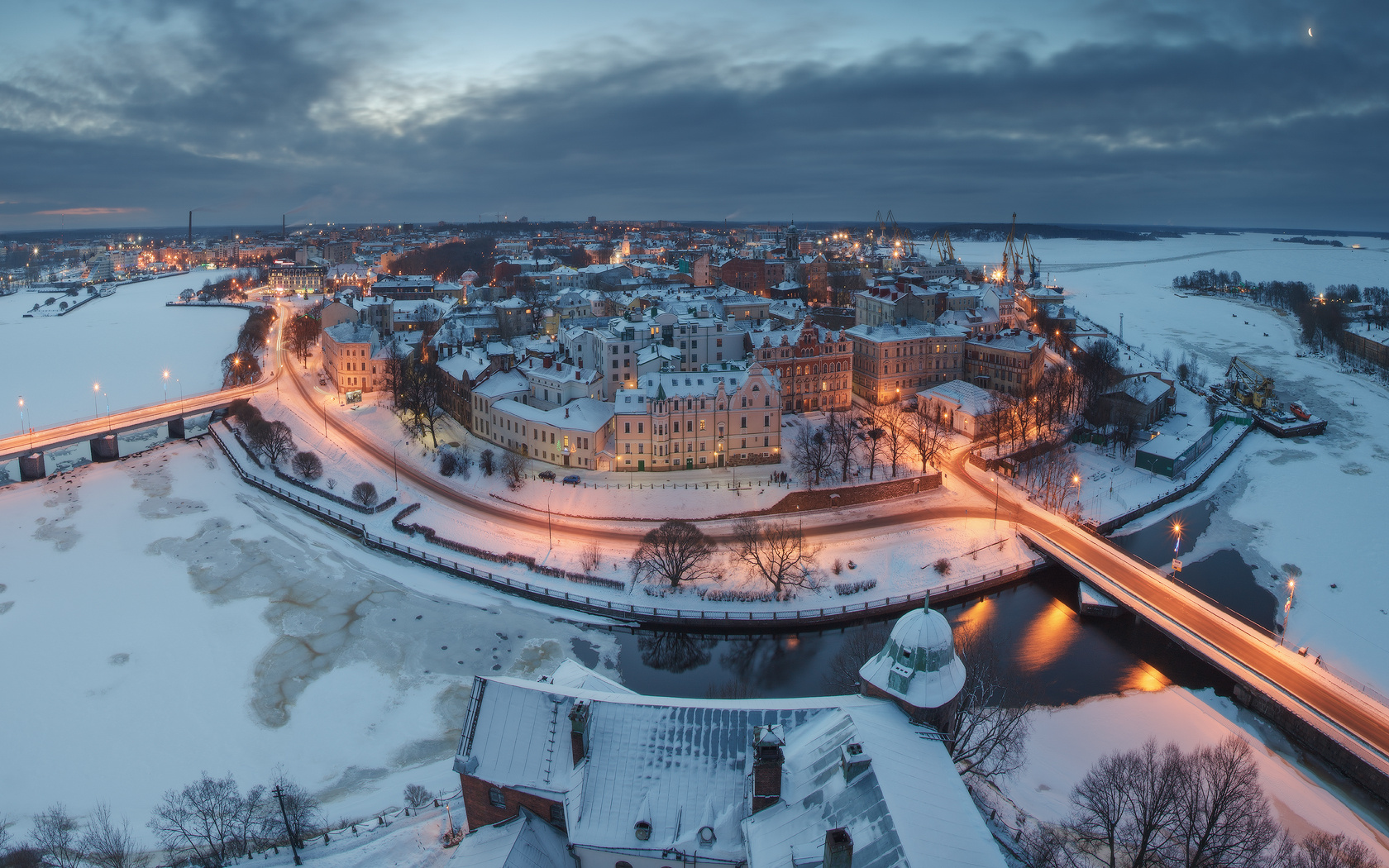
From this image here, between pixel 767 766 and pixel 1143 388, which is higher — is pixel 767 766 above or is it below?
below

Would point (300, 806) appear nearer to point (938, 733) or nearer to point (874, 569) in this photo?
point (938, 733)

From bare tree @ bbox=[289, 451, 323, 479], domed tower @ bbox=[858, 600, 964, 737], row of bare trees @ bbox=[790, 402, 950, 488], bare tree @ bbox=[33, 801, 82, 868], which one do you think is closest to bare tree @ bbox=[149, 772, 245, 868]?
bare tree @ bbox=[33, 801, 82, 868]

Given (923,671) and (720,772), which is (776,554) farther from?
(720,772)

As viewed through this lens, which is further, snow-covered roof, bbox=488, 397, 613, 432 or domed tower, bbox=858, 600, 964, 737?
snow-covered roof, bbox=488, 397, 613, 432

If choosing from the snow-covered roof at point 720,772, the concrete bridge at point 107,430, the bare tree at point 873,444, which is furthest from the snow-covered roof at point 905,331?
the concrete bridge at point 107,430

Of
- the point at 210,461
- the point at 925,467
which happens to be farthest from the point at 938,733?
the point at 210,461

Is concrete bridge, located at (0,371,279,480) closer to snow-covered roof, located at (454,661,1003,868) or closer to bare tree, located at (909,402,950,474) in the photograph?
snow-covered roof, located at (454,661,1003,868)

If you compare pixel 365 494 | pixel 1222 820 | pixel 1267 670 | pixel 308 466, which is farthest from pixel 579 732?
pixel 308 466

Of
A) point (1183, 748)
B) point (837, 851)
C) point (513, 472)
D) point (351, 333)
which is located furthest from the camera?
point (351, 333)
